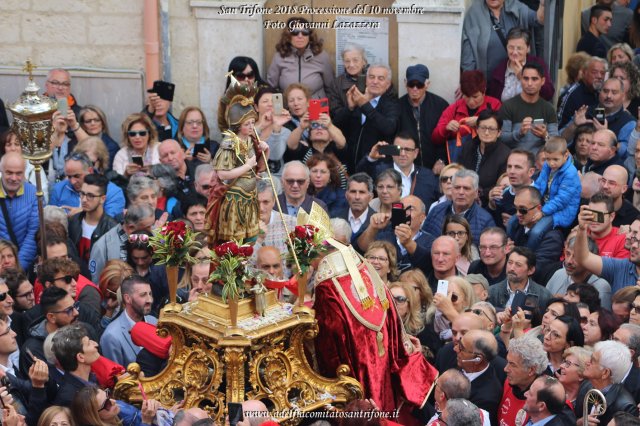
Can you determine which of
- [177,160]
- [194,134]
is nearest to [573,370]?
[177,160]

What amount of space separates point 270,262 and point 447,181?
3.64 meters

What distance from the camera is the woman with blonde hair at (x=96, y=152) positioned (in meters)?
17.8

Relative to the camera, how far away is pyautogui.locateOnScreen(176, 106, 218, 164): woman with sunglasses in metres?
18.1

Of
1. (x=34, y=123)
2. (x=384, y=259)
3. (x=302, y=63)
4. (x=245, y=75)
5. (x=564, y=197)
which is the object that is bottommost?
(x=384, y=259)

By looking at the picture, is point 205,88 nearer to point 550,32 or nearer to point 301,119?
point 301,119

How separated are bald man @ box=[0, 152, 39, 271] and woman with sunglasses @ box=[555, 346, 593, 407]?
5.63m

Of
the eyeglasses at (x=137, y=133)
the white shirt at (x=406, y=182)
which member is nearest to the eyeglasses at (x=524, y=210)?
the white shirt at (x=406, y=182)

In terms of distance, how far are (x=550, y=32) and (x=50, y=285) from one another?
7.56 metres

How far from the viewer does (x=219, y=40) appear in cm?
1931

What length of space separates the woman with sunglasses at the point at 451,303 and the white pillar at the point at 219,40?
213 inches

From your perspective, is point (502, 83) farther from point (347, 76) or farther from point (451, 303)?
point (451, 303)

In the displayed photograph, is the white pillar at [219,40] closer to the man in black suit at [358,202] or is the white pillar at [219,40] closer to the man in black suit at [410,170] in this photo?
the man in black suit at [410,170]

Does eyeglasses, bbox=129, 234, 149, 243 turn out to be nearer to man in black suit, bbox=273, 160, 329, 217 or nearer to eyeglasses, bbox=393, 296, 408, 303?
man in black suit, bbox=273, 160, 329, 217

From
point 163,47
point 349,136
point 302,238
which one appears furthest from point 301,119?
point 302,238
